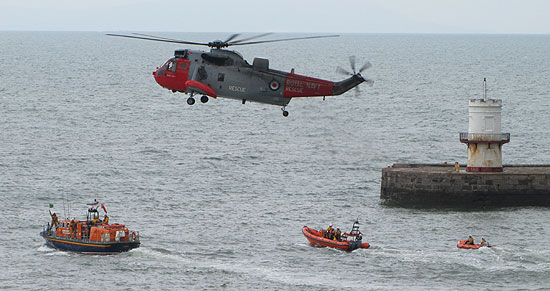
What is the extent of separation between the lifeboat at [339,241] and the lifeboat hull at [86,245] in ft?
45.4

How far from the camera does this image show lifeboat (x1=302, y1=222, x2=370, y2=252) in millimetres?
80562

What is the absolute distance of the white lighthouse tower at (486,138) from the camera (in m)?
94.1

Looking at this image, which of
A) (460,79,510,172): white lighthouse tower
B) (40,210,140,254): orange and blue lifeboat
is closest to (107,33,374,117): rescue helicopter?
(40,210,140,254): orange and blue lifeboat

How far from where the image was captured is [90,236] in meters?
84.1

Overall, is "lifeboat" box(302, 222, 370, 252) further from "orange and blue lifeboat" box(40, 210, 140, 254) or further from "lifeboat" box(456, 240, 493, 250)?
"orange and blue lifeboat" box(40, 210, 140, 254)

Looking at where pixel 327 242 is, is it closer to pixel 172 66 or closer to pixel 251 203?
pixel 251 203

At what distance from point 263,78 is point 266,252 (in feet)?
92.5

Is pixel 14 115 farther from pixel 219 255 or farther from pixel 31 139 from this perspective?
pixel 219 255

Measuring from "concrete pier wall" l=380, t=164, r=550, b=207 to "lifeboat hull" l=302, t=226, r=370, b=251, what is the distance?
14210 millimetres

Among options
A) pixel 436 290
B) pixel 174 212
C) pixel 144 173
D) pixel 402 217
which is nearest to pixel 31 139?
pixel 144 173

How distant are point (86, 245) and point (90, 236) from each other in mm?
946

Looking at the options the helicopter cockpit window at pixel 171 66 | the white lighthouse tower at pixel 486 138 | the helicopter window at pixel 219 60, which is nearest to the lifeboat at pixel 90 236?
the helicopter cockpit window at pixel 171 66

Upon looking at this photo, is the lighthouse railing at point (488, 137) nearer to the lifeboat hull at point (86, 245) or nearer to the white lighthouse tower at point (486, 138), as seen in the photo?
the white lighthouse tower at point (486, 138)

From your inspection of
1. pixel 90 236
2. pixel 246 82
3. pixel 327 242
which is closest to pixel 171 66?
pixel 246 82
